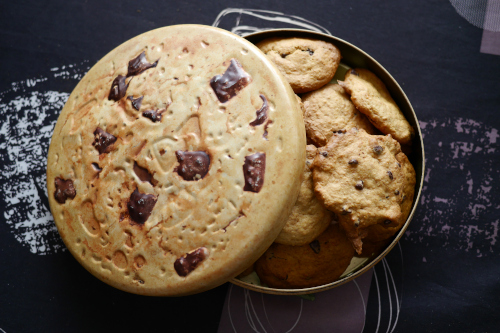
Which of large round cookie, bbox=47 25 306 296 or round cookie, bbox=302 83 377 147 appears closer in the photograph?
large round cookie, bbox=47 25 306 296

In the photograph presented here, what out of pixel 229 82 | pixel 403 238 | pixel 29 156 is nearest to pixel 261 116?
pixel 229 82

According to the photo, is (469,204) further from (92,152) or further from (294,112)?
(92,152)

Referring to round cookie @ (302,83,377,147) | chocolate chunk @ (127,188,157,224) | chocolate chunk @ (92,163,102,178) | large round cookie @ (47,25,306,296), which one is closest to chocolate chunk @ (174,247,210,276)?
large round cookie @ (47,25,306,296)

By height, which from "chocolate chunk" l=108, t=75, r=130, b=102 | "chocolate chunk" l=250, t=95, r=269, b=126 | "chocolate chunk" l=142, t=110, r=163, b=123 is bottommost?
"chocolate chunk" l=142, t=110, r=163, b=123

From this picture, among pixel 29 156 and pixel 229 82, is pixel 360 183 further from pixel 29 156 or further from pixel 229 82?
pixel 29 156

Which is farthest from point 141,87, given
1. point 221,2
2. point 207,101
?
point 221,2

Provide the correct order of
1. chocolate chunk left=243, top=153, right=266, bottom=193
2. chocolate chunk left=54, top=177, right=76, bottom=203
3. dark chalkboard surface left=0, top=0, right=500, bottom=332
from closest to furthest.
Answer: chocolate chunk left=243, top=153, right=266, bottom=193
chocolate chunk left=54, top=177, right=76, bottom=203
dark chalkboard surface left=0, top=0, right=500, bottom=332

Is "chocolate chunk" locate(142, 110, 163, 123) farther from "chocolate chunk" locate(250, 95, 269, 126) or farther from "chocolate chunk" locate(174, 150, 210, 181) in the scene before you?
"chocolate chunk" locate(250, 95, 269, 126)
